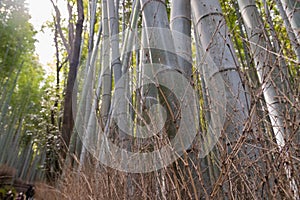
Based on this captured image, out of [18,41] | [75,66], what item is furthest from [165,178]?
[18,41]

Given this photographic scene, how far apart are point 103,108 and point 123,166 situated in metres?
1.29

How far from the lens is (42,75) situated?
983cm

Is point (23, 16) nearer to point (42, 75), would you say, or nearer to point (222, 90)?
point (42, 75)

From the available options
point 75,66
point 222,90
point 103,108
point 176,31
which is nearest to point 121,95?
point 176,31

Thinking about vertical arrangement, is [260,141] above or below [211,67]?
below

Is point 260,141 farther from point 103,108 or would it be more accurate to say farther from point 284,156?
point 103,108

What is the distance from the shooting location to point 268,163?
60 cm

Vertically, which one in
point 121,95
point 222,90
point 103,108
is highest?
point 103,108

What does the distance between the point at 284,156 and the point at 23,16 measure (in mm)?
6804

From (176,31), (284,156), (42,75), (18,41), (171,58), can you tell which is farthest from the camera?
(42,75)

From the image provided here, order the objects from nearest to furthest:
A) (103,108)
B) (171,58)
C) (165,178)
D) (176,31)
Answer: (165,178), (171,58), (176,31), (103,108)

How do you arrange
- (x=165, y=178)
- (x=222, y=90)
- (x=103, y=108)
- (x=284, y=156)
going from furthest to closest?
(x=103, y=108) < (x=222, y=90) < (x=165, y=178) < (x=284, y=156)

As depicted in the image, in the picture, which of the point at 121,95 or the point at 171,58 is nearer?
the point at 171,58

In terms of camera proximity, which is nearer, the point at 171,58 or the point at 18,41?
the point at 171,58
